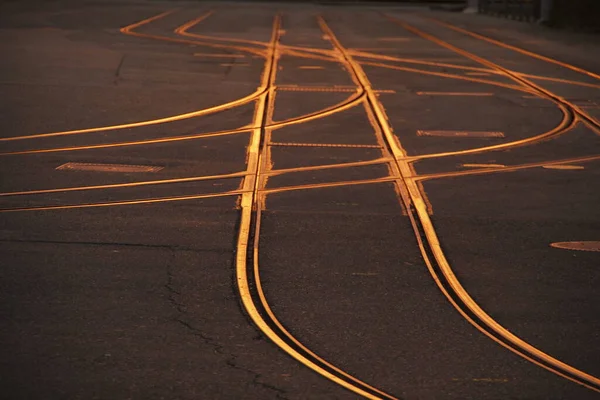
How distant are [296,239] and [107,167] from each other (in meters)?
3.27

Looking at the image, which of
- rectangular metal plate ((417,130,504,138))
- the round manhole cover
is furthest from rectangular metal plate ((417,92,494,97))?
the round manhole cover

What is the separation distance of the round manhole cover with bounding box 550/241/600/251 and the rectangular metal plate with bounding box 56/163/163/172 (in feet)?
13.5

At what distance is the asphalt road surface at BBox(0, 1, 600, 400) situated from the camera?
584 centimetres

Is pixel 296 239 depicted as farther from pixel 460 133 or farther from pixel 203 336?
pixel 460 133

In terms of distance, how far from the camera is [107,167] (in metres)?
11.2

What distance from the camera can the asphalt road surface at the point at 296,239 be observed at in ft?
19.2

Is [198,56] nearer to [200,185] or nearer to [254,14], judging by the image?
[200,185]

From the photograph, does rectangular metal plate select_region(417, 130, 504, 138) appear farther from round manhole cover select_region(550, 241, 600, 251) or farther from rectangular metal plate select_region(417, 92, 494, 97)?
round manhole cover select_region(550, 241, 600, 251)

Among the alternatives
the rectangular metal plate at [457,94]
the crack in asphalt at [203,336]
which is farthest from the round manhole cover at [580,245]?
the rectangular metal plate at [457,94]

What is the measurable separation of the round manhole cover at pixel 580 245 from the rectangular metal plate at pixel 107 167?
4109mm

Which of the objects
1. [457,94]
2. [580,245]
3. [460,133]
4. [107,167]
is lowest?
[457,94]

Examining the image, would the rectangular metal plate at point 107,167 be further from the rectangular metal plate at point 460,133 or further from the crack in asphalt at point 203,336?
the rectangular metal plate at point 460,133

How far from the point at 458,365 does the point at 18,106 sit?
10745 mm

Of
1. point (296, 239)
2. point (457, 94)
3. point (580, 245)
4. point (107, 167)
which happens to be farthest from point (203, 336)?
point (457, 94)
